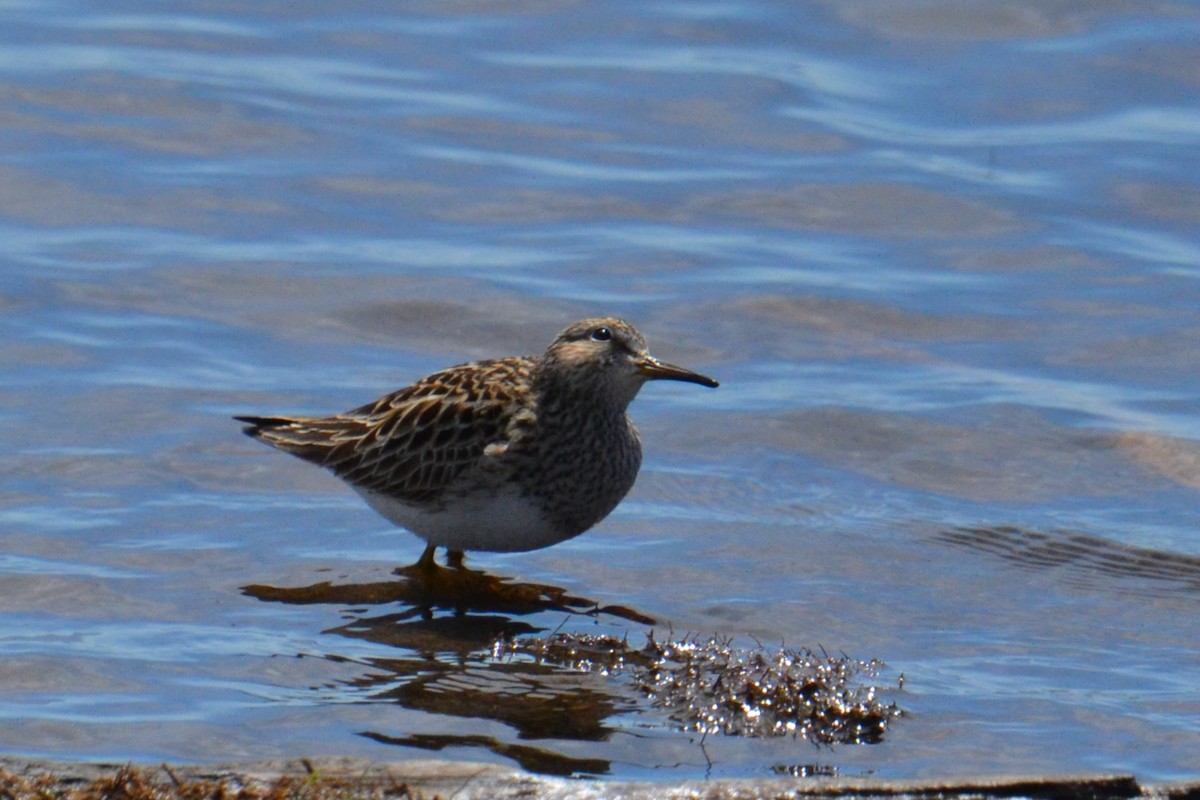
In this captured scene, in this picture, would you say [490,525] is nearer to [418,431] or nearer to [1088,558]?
[418,431]

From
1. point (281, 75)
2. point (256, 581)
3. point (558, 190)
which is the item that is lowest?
point (256, 581)

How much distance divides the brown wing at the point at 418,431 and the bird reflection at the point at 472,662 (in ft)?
1.69

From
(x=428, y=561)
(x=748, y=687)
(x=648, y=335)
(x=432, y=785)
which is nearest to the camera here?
(x=432, y=785)

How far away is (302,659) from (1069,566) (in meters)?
4.00

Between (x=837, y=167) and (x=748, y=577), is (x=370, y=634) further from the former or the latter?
(x=837, y=167)

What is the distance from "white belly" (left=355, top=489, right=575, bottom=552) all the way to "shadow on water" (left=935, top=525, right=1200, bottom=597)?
227 cm

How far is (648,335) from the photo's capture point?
13234 millimetres

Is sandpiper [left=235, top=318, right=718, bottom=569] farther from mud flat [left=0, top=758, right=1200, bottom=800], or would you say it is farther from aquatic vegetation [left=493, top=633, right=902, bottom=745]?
mud flat [left=0, top=758, right=1200, bottom=800]

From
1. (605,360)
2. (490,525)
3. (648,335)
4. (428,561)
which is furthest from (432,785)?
(648,335)

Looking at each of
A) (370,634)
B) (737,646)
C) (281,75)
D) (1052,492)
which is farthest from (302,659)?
(281,75)

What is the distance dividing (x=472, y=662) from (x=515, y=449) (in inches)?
62.0

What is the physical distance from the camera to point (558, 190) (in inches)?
632

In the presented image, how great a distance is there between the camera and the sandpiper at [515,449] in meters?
9.09

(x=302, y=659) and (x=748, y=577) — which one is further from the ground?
(x=748, y=577)
